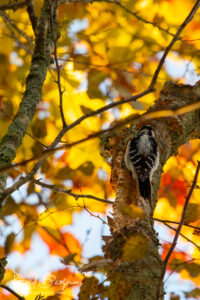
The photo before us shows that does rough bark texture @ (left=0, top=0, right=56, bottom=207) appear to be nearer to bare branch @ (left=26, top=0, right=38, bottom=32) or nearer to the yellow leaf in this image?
bare branch @ (left=26, top=0, right=38, bottom=32)

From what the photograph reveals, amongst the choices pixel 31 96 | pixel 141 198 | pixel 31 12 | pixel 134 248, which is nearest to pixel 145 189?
pixel 141 198

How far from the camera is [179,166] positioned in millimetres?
4801

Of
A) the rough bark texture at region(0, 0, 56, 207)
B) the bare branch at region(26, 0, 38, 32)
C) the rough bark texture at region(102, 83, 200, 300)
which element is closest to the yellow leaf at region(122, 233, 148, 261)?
the rough bark texture at region(102, 83, 200, 300)

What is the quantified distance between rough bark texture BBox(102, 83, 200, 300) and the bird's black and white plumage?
6cm

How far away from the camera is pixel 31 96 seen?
8.29ft

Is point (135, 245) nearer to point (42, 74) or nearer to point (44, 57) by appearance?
point (42, 74)

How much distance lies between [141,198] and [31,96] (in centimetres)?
114

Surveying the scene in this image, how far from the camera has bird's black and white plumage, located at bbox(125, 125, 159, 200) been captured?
2.93 m

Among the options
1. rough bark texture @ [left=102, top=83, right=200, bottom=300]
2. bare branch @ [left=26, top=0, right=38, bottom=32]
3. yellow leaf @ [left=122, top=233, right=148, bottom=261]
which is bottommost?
yellow leaf @ [left=122, top=233, right=148, bottom=261]

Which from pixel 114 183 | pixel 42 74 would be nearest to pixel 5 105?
pixel 42 74

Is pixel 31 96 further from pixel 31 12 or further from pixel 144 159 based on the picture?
pixel 144 159

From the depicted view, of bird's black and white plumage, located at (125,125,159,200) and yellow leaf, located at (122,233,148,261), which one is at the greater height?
bird's black and white plumage, located at (125,125,159,200)

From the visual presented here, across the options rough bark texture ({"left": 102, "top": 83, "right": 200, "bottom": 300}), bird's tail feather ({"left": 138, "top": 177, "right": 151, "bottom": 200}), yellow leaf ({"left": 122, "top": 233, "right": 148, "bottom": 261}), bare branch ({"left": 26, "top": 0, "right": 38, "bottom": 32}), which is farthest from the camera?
bare branch ({"left": 26, "top": 0, "right": 38, "bottom": 32})

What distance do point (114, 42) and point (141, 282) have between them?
3.53m
